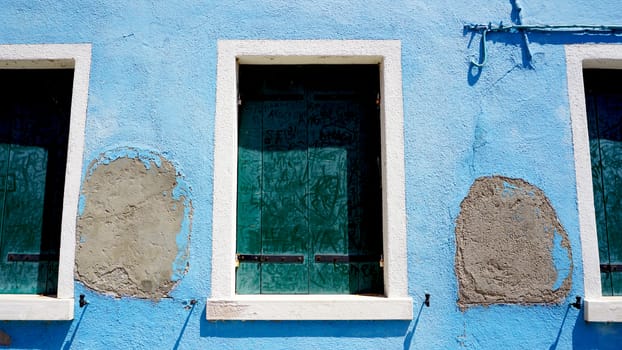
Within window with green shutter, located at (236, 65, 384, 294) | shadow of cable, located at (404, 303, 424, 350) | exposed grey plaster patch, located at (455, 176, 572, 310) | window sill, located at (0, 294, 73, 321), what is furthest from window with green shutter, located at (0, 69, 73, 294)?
exposed grey plaster patch, located at (455, 176, 572, 310)

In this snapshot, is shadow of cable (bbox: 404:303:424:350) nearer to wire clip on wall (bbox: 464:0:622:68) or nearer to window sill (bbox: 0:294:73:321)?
wire clip on wall (bbox: 464:0:622:68)

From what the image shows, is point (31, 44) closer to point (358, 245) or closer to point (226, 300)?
point (226, 300)

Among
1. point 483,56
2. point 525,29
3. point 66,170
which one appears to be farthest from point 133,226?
point 525,29

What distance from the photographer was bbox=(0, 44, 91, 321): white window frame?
124 inches

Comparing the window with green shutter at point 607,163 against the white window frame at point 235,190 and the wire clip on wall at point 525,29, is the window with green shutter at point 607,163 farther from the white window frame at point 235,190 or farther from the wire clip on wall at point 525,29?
the white window frame at point 235,190

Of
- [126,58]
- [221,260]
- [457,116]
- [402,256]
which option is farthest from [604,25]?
[126,58]

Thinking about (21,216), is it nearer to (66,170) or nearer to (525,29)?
(66,170)

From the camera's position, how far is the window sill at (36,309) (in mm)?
3125

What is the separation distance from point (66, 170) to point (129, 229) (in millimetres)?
579

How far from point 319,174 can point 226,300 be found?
1.03 metres

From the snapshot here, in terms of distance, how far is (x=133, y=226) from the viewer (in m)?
3.24

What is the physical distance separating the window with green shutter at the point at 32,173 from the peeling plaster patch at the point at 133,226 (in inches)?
14.9

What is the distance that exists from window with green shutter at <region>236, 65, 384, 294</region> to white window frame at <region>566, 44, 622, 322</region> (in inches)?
50.1

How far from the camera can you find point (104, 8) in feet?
11.5
